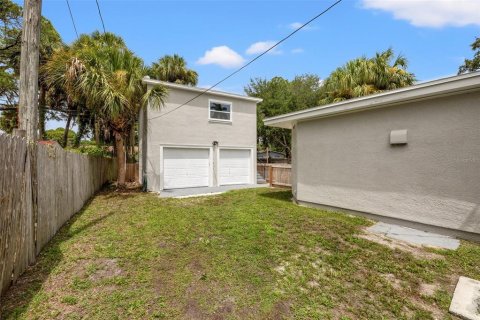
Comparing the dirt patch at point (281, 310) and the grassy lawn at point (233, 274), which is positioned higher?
the grassy lawn at point (233, 274)

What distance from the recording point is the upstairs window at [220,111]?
1209 centimetres

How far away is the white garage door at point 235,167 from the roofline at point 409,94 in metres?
6.04

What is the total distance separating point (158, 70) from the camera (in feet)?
67.3

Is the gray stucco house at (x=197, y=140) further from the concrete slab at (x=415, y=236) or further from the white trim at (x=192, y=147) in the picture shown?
the concrete slab at (x=415, y=236)

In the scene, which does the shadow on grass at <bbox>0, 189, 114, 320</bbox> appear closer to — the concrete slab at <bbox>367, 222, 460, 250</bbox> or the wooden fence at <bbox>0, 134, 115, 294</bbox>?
the wooden fence at <bbox>0, 134, 115, 294</bbox>

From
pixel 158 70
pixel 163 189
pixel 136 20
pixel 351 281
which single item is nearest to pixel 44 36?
pixel 158 70

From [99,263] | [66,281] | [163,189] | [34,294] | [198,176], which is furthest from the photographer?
[198,176]

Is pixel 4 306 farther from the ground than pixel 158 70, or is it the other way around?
pixel 158 70

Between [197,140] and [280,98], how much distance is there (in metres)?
13.0

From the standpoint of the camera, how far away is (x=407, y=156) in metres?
5.40

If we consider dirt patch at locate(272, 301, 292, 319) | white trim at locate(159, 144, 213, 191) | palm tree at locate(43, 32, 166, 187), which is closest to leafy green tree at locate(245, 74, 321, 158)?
white trim at locate(159, 144, 213, 191)

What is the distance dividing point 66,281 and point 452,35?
40.2 feet

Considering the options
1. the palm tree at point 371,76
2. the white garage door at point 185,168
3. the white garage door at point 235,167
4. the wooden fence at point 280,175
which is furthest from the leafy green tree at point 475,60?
the white garage door at point 185,168

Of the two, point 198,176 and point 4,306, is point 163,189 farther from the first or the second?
point 4,306
